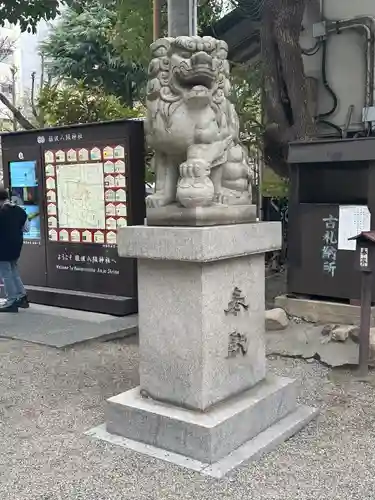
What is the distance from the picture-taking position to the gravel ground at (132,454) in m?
3.14

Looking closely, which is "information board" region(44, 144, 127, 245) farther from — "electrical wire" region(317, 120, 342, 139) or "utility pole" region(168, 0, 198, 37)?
"electrical wire" region(317, 120, 342, 139)

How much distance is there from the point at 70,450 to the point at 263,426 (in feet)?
4.10

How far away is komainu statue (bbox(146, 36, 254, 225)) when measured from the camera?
3.60m

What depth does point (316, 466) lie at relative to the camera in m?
3.41

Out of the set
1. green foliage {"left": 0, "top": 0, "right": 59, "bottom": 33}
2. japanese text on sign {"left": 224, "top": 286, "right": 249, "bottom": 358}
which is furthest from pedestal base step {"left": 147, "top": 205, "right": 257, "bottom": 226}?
green foliage {"left": 0, "top": 0, "right": 59, "bottom": 33}

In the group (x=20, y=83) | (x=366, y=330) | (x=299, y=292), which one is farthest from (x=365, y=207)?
(x=20, y=83)

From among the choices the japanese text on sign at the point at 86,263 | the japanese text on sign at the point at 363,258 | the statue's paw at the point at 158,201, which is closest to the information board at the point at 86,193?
the japanese text on sign at the point at 86,263

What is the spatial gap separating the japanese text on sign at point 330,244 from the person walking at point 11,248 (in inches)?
146

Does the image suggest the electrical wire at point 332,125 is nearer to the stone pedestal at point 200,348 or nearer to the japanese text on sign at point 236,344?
the stone pedestal at point 200,348

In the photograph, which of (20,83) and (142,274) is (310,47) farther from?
(20,83)

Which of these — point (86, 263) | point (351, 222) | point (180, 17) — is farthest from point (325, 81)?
point (86, 263)

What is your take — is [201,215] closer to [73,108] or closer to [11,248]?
[11,248]

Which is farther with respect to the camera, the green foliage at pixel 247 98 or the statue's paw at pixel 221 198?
the green foliage at pixel 247 98

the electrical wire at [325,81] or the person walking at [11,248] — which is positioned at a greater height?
the electrical wire at [325,81]
